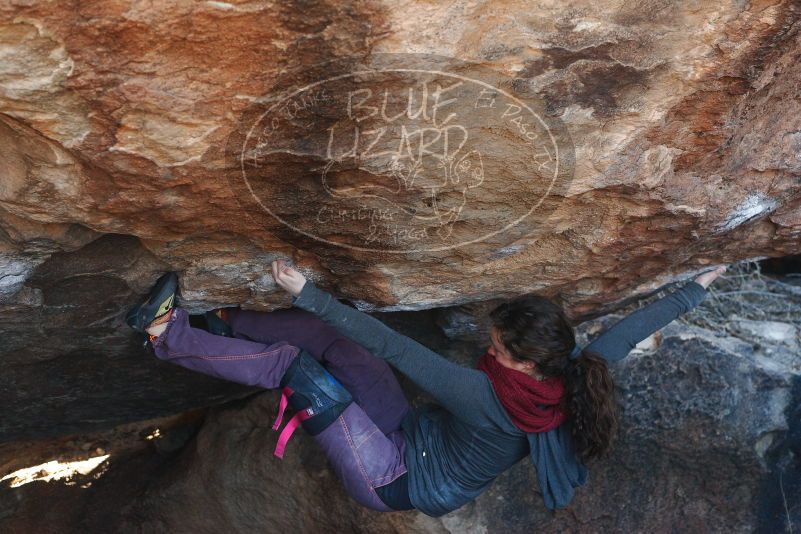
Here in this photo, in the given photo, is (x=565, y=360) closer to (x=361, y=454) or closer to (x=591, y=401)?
(x=591, y=401)

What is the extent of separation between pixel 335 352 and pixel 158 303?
50 cm

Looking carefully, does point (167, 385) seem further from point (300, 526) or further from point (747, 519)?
point (747, 519)

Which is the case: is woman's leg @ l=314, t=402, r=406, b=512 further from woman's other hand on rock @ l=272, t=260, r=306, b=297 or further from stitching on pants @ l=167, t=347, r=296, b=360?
woman's other hand on rock @ l=272, t=260, r=306, b=297

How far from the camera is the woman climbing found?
69.8 inches

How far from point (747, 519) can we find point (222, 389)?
66.9 inches

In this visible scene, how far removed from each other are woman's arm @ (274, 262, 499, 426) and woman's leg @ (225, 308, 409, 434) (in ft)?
1.10

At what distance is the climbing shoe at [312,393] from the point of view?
78.3 inches

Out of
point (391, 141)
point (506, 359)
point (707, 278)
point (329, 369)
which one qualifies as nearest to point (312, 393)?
point (329, 369)

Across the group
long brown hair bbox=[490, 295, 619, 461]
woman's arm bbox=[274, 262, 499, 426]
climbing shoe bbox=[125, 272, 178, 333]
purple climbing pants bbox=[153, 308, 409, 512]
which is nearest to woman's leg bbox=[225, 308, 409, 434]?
purple climbing pants bbox=[153, 308, 409, 512]

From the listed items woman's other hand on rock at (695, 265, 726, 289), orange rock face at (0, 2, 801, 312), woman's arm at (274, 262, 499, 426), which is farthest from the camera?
woman's other hand on rock at (695, 265, 726, 289)

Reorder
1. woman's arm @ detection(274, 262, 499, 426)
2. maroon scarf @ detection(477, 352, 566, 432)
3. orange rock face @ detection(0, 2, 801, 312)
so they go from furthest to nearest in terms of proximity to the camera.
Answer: maroon scarf @ detection(477, 352, 566, 432)
woman's arm @ detection(274, 262, 499, 426)
orange rock face @ detection(0, 2, 801, 312)

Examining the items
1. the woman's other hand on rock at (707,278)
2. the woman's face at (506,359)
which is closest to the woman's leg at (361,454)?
the woman's face at (506,359)

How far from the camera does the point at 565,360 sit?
5.99 ft

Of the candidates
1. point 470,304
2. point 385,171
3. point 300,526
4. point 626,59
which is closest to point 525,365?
point 470,304
